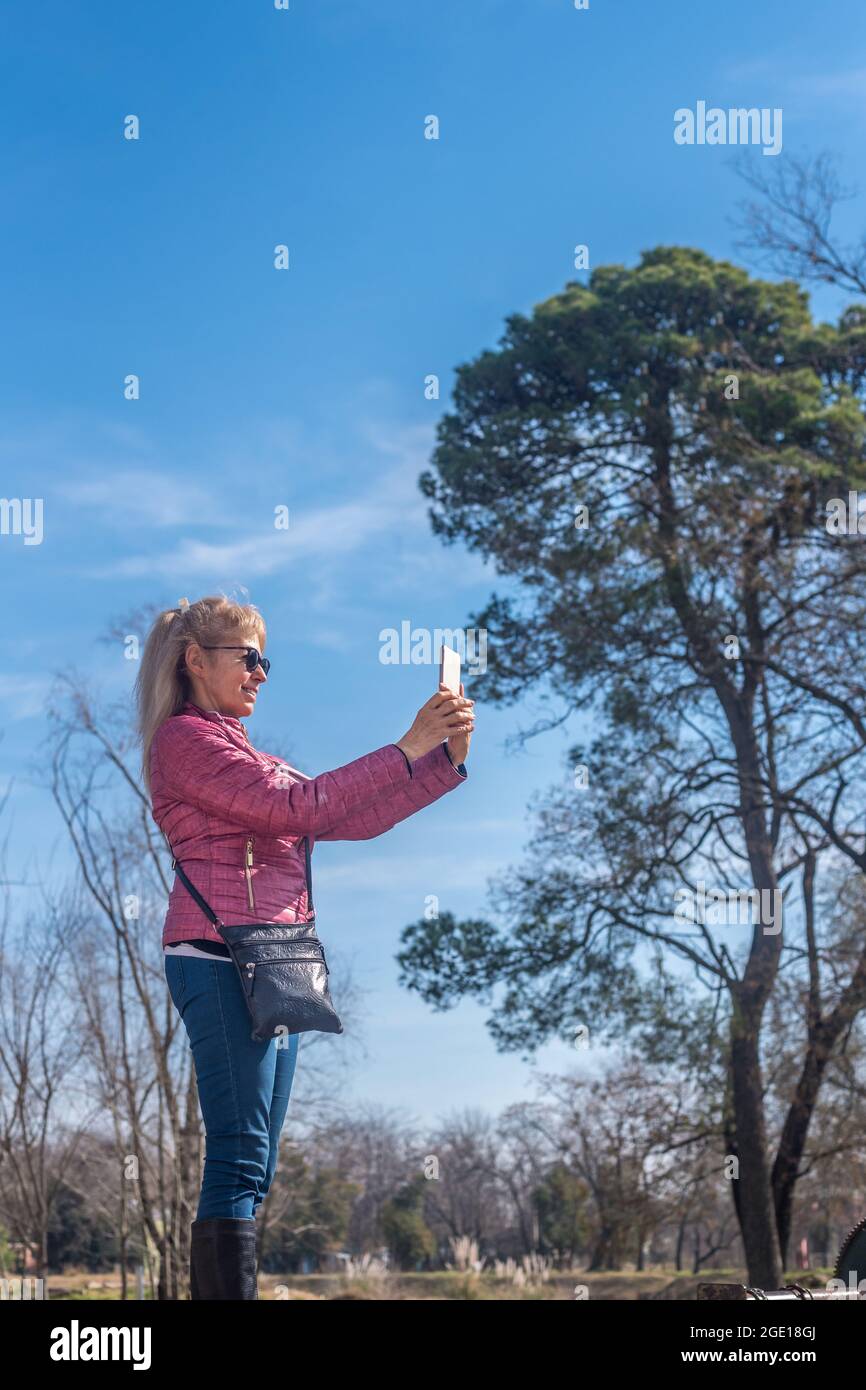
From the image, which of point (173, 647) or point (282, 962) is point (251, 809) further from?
point (173, 647)

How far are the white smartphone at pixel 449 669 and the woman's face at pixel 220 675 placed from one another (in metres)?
0.35

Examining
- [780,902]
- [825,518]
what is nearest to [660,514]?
[825,518]

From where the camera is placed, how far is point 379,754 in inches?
88.2

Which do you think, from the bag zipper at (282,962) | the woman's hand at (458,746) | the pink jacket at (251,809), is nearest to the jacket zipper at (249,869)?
the pink jacket at (251,809)

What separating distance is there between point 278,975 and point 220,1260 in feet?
1.34

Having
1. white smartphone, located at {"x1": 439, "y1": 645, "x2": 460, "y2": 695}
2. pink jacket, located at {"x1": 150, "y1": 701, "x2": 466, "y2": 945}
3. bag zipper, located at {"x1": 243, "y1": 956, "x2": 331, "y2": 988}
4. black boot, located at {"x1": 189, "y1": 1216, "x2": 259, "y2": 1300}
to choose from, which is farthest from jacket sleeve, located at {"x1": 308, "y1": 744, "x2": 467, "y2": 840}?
black boot, located at {"x1": 189, "y1": 1216, "x2": 259, "y2": 1300}

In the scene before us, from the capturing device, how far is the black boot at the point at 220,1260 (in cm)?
194

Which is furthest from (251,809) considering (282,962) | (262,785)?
(282,962)

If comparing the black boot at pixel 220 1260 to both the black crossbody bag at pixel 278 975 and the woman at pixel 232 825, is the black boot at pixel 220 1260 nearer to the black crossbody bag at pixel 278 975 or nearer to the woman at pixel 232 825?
the woman at pixel 232 825

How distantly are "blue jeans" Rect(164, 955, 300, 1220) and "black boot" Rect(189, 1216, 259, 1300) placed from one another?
2 cm

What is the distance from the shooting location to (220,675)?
7.86ft
